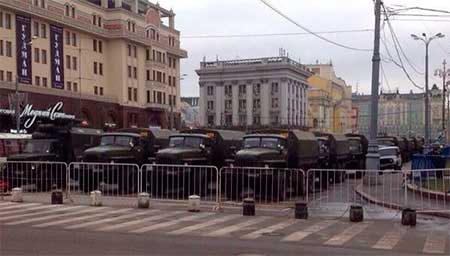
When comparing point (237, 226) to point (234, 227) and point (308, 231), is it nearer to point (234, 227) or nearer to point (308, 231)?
point (234, 227)

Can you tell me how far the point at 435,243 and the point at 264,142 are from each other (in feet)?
36.5

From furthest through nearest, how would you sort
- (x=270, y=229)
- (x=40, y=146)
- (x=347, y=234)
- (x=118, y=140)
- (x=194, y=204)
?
(x=40, y=146) → (x=118, y=140) → (x=194, y=204) → (x=270, y=229) → (x=347, y=234)

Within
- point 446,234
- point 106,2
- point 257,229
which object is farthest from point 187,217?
point 106,2

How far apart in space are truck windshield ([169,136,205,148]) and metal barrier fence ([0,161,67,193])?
14.4 ft

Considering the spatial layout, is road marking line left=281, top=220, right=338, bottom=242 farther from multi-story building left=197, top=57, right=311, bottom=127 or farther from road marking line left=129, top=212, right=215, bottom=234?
multi-story building left=197, top=57, right=311, bottom=127

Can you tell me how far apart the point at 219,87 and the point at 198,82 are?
6.73m

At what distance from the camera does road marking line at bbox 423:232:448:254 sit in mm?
11933

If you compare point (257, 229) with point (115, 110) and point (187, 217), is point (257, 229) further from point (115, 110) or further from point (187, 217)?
point (115, 110)

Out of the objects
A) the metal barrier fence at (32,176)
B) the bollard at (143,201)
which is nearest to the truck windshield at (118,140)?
the metal barrier fence at (32,176)

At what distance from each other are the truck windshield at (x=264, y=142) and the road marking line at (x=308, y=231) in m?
7.39

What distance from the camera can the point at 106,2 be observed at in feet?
298

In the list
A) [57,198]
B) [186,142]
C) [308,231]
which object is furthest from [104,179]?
[308,231]

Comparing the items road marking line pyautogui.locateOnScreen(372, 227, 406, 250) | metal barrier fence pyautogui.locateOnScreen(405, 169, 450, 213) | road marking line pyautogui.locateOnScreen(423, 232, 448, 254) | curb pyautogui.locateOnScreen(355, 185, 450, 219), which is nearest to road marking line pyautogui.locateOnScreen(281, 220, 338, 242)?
road marking line pyautogui.locateOnScreen(372, 227, 406, 250)

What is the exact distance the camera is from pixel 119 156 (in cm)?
2506
